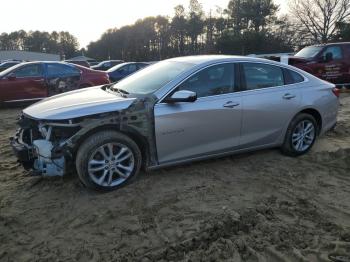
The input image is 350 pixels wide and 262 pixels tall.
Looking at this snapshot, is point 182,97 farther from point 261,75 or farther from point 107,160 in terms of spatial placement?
point 261,75

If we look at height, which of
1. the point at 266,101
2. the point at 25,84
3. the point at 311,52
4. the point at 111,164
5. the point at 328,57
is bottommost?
the point at 111,164

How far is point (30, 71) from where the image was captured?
11.7 metres

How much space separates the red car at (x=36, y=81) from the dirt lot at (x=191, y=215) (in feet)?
20.7

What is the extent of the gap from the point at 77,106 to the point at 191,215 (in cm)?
184

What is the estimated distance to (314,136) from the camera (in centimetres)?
621

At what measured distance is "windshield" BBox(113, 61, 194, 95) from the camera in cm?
508

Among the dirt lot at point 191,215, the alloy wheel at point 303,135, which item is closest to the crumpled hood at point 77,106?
the dirt lot at point 191,215

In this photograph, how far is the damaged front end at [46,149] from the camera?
446 centimetres

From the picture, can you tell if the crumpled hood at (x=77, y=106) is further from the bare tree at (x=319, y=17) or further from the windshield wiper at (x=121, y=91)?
the bare tree at (x=319, y=17)

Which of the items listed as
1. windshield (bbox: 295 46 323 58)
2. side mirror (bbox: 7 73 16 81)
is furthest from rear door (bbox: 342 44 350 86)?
side mirror (bbox: 7 73 16 81)

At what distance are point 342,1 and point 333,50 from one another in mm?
38854

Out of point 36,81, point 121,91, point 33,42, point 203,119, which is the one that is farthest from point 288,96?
point 33,42

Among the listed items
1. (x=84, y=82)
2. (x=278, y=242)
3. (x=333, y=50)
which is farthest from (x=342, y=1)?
(x=278, y=242)

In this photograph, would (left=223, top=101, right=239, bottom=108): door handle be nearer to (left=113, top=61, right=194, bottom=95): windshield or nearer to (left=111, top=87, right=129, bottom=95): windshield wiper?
(left=113, top=61, right=194, bottom=95): windshield
